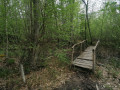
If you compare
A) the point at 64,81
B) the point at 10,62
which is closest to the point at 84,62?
the point at 64,81

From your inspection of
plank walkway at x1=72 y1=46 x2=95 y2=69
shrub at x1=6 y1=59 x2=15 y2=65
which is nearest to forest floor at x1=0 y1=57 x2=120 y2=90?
plank walkway at x1=72 y1=46 x2=95 y2=69

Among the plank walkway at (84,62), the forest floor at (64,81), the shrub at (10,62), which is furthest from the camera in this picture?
the shrub at (10,62)

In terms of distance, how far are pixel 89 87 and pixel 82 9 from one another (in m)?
7.80

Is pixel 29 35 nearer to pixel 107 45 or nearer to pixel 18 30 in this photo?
pixel 18 30

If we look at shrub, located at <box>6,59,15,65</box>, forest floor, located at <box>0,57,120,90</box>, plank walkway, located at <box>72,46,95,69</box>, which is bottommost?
forest floor, located at <box>0,57,120,90</box>

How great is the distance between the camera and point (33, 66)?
451 centimetres

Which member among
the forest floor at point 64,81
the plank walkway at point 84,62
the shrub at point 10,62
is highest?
the plank walkway at point 84,62

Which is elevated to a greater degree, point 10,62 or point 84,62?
point 84,62

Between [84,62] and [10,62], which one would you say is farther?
[10,62]

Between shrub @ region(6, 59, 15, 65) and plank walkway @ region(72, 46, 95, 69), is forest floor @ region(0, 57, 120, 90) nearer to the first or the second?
plank walkway @ region(72, 46, 95, 69)

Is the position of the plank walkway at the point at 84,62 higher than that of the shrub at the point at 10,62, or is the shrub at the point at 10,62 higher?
the plank walkway at the point at 84,62

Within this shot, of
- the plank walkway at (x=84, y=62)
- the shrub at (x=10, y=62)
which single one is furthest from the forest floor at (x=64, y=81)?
the shrub at (x=10, y=62)

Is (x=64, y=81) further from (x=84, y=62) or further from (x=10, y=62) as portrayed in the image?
(x=10, y=62)

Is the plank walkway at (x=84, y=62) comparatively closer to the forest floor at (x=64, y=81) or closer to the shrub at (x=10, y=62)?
the forest floor at (x=64, y=81)
